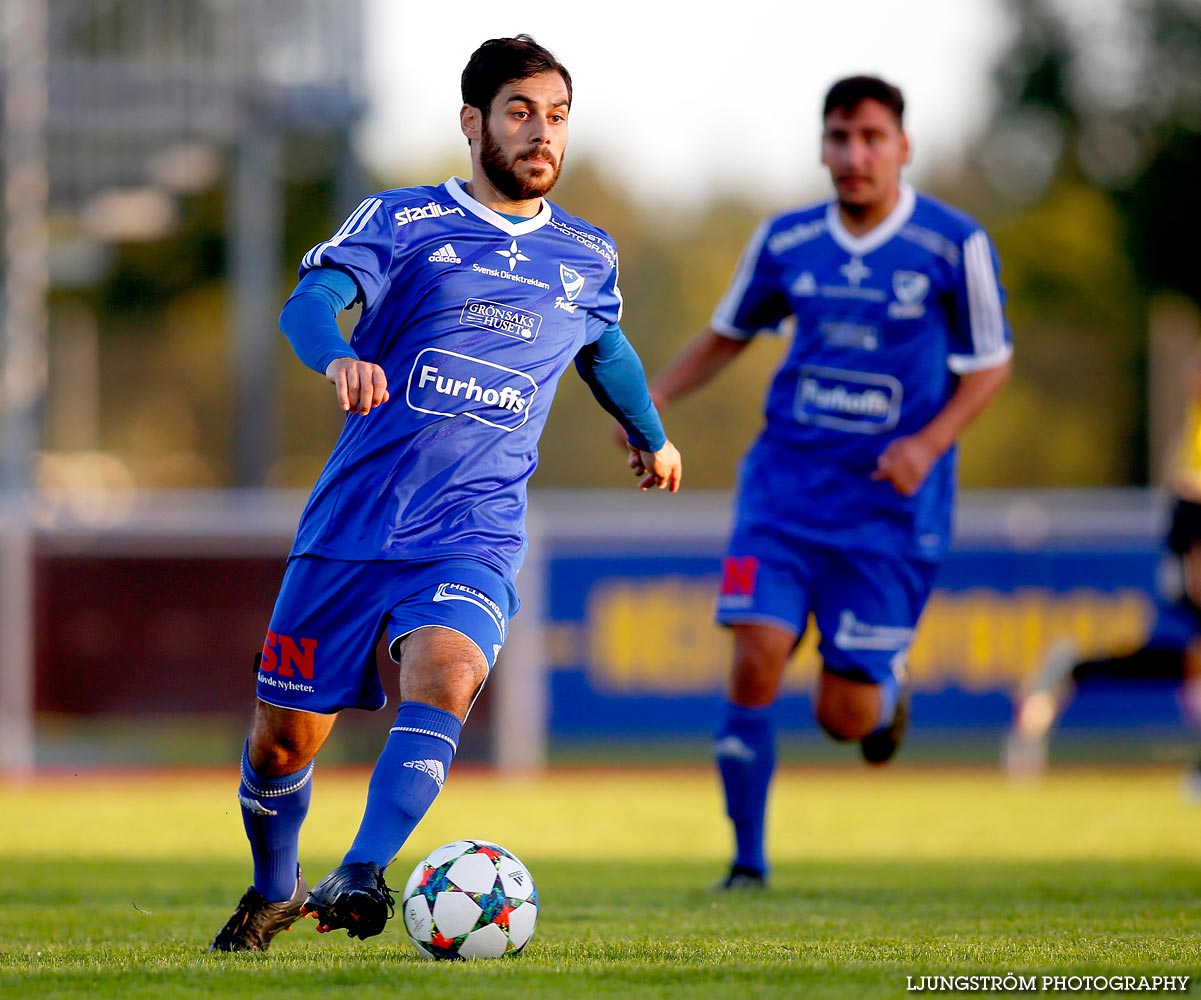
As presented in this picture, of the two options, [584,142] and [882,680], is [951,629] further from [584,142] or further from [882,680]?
→ [584,142]

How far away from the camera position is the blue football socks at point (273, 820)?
17.0 ft

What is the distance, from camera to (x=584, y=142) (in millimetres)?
79938

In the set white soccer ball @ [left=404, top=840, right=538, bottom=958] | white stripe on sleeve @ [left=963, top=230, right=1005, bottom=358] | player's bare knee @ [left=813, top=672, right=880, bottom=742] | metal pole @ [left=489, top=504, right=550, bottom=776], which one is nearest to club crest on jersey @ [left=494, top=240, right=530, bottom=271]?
white soccer ball @ [left=404, top=840, right=538, bottom=958]

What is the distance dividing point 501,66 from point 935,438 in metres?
2.62

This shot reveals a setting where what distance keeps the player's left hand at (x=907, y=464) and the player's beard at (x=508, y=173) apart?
221cm

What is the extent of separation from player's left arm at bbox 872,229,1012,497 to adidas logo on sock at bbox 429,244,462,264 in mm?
2535

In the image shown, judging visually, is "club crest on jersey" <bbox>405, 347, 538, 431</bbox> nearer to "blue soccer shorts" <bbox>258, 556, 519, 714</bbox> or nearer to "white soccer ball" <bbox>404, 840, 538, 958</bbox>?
"blue soccer shorts" <bbox>258, 556, 519, 714</bbox>

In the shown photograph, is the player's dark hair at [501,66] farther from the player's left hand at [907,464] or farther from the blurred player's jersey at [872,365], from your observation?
the blurred player's jersey at [872,365]

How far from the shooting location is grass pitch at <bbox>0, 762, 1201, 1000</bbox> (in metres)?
4.46

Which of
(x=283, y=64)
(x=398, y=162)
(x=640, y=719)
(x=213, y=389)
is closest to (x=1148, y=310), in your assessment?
(x=283, y=64)

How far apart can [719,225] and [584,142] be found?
7056 mm

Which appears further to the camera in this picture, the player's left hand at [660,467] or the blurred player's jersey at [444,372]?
the player's left hand at [660,467]

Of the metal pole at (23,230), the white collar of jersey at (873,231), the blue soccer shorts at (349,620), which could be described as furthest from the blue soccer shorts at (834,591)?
the metal pole at (23,230)

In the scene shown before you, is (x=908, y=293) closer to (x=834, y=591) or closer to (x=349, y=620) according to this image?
(x=834, y=591)
